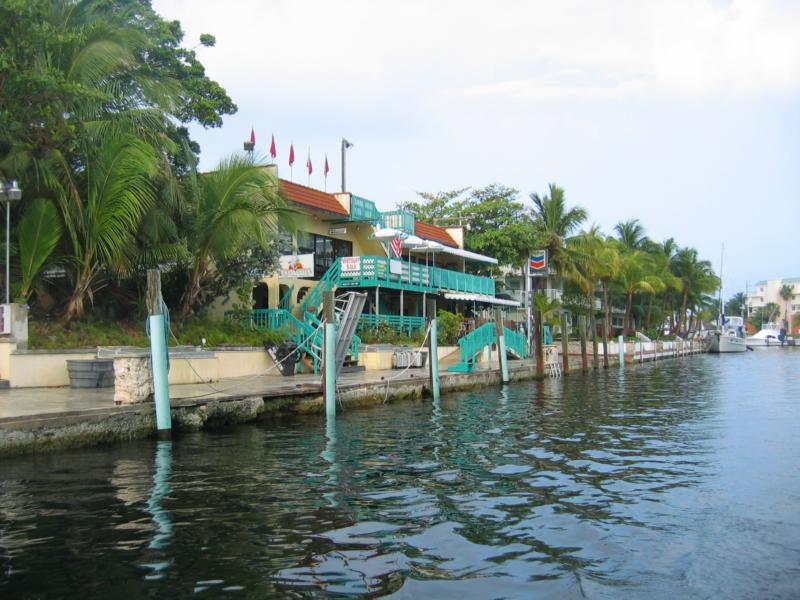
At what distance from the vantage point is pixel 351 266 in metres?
28.3

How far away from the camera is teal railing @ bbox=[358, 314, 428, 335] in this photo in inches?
1098

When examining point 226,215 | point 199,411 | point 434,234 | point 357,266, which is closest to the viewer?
point 199,411

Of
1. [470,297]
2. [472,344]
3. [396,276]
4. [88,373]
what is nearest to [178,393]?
[88,373]

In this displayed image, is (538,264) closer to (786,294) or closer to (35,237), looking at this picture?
(35,237)

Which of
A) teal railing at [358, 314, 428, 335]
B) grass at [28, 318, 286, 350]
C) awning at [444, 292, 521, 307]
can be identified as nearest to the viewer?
grass at [28, 318, 286, 350]

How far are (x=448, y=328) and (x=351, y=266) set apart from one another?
5873 millimetres

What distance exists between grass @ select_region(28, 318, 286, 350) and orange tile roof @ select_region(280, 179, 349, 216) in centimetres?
659

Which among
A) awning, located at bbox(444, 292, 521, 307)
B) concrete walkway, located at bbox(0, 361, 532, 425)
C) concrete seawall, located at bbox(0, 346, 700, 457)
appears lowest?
concrete seawall, located at bbox(0, 346, 700, 457)

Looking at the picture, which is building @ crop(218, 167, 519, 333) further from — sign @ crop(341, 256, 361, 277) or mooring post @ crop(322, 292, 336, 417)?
mooring post @ crop(322, 292, 336, 417)

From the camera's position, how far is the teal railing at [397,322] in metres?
27.9

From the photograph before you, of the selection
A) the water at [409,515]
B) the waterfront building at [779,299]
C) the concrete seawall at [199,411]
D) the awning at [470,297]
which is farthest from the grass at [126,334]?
the waterfront building at [779,299]

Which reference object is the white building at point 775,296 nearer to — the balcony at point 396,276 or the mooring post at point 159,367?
the balcony at point 396,276

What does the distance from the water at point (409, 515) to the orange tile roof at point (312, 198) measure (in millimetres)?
13712

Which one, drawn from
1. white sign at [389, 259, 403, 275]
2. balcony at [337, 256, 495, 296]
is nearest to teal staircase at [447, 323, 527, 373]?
balcony at [337, 256, 495, 296]
